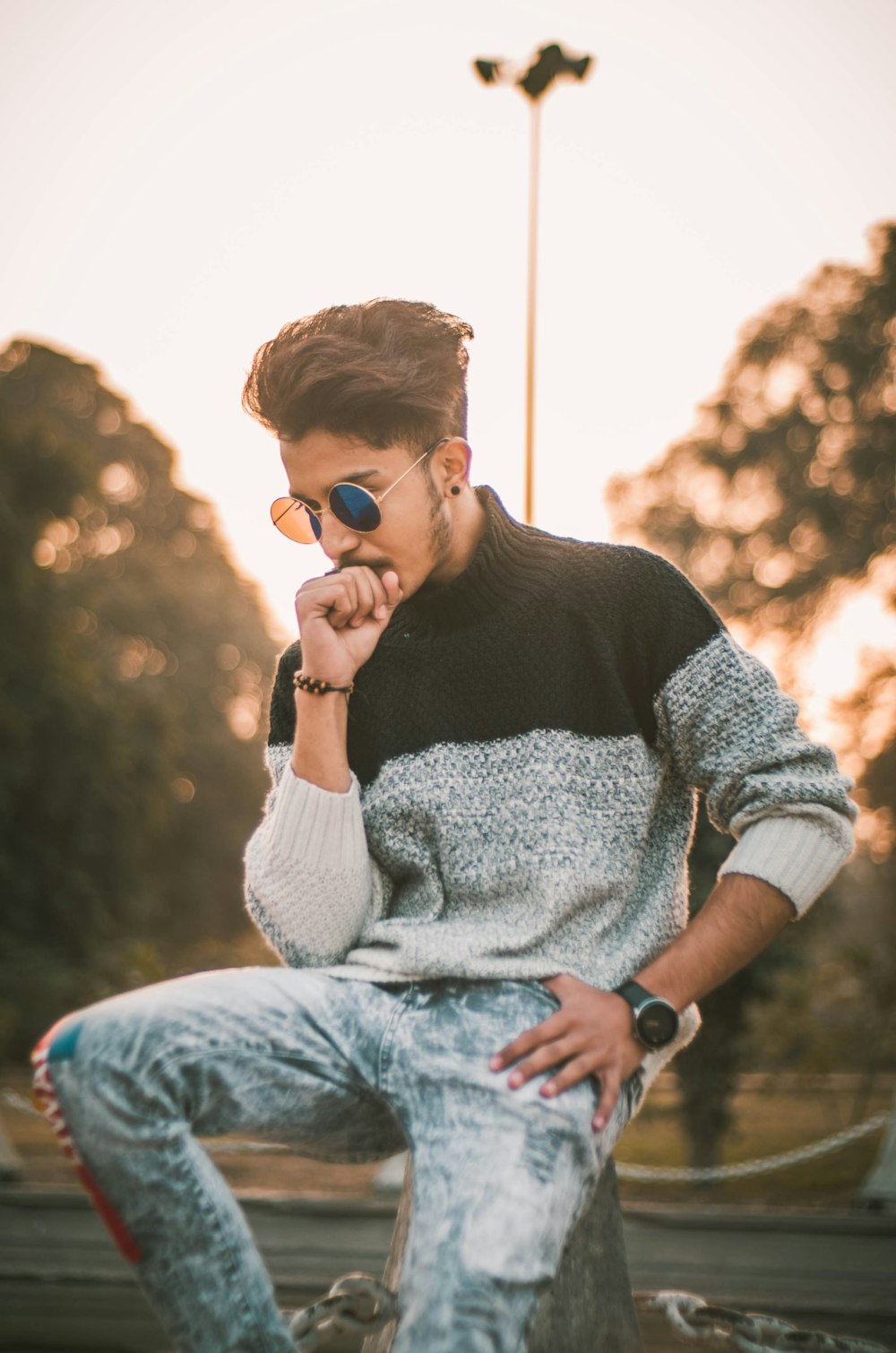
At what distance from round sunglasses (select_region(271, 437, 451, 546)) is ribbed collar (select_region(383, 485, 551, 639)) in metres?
0.19

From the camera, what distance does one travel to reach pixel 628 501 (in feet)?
56.5

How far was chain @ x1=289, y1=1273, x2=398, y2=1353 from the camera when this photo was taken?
171cm

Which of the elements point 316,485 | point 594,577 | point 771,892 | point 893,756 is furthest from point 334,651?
point 893,756

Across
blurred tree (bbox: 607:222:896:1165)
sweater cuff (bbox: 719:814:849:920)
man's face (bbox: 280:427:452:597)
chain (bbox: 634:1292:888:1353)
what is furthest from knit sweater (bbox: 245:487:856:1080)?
blurred tree (bbox: 607:222:896:1165)

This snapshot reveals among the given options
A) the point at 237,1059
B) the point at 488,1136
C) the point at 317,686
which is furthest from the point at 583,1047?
the point at 317,686

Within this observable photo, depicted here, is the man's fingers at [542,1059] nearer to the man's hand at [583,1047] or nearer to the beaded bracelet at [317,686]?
the man's hand at [583,1047]

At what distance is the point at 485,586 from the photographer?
2.08 meters

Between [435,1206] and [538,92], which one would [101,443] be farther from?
[435,1206]

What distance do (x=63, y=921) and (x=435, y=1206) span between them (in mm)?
15478

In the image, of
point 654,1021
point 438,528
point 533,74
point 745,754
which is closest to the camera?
point 654,1021

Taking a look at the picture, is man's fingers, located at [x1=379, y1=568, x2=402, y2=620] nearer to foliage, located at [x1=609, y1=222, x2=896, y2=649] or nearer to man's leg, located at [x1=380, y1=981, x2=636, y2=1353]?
man's leg, located at [x1=380, y1=981, x2=636, y2=1353]

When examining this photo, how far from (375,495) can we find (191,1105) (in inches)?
40.4

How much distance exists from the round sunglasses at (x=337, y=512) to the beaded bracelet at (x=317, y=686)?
27 centimetres

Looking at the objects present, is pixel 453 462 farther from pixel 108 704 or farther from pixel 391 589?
pixel 108 704
